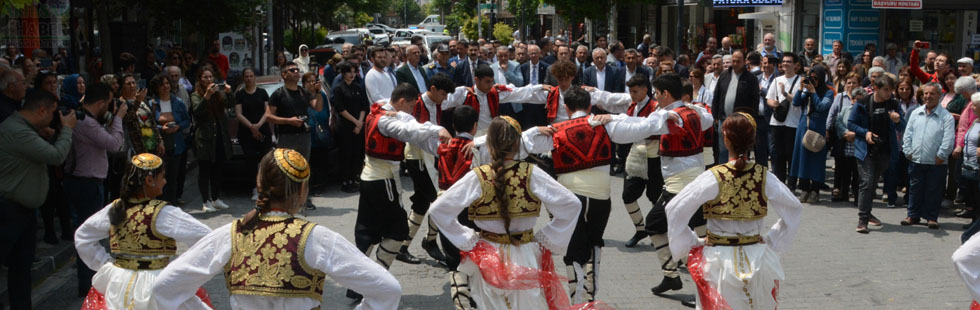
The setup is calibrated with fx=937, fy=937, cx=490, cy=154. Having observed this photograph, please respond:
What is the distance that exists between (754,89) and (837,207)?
1700 mm

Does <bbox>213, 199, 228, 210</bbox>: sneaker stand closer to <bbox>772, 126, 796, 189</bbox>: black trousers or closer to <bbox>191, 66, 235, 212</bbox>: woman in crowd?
<bbox>191, 66, 235, 212</bbox>: woman in crowd

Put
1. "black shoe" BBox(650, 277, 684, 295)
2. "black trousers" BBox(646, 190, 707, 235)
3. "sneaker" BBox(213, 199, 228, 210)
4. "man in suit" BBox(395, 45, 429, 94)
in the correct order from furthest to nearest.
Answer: "man in suit" BBox(395, 45, 429, 94) < "sneaker" BBox(213, 199, 228, 210) < "black shoe" BBox(650, 277, 684, 295) < "black trousers" BBox(646, 190, 707, 235)

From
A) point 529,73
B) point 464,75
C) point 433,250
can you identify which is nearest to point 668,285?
point 433,250

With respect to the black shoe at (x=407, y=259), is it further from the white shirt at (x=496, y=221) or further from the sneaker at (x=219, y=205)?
the sneaker at (x=219, y=205)

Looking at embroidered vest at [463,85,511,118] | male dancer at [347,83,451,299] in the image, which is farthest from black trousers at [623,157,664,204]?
male dancer at [347,83,451,299]

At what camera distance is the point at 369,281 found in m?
3.67

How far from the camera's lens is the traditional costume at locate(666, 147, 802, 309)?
5047 mm

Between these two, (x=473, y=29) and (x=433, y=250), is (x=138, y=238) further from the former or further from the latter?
(x=473, y=29)

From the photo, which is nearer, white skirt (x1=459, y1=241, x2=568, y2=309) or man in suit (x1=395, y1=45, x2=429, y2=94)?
white skirt (x1=459, y1=241, x2=568, y2=309)

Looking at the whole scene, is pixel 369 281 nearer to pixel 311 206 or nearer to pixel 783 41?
pixel 311 206

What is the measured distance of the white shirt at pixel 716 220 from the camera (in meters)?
5.09

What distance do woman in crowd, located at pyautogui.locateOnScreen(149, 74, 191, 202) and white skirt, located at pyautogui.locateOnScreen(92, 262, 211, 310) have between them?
560cm

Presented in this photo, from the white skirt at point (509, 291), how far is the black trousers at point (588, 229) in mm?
1116

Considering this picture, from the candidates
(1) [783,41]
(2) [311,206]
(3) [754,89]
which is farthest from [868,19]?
(2) [311,206]
